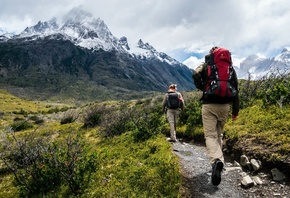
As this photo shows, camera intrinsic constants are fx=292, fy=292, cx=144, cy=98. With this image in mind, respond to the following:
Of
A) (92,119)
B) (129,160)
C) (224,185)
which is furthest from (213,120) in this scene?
(92,119)

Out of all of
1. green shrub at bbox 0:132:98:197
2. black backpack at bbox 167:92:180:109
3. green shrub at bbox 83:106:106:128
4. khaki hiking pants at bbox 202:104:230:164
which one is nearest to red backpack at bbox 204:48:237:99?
khaki hiking pants at bbox 202:104:230:164

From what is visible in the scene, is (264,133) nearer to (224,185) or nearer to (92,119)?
(224,185)

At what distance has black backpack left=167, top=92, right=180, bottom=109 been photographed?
1378 centimetres

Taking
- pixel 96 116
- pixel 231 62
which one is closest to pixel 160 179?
pixel 231 62

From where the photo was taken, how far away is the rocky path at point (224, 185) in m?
6.70

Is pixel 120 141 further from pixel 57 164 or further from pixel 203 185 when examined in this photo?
pixel 203 185

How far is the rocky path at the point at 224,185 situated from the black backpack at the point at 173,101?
469cm

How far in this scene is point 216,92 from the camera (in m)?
7.09

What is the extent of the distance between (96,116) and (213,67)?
17047mm

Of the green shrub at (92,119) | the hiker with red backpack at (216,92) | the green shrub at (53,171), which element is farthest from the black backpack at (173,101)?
the green shrub at (92,119)

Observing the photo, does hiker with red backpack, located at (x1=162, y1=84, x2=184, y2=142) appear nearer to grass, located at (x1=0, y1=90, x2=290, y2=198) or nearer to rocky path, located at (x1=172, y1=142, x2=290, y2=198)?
grass, located at (x1=0, y1=90, x2=290, y2=198)

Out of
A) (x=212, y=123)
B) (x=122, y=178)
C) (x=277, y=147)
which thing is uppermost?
(x=212, y=123)

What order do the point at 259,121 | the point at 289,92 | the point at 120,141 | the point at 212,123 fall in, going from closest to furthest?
1. the point at 212,123
2. the point at 259,121
3. the point at 289,92
4. the point at 120,141

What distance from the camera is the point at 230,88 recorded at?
721 cm
